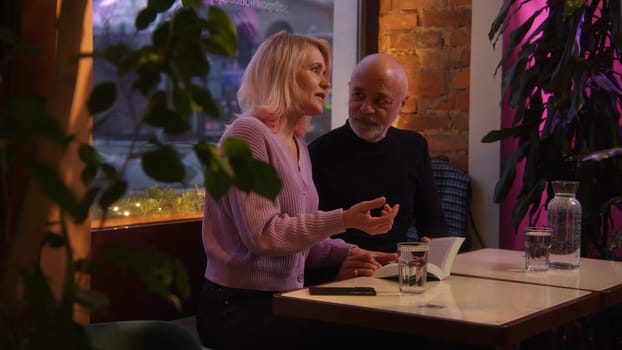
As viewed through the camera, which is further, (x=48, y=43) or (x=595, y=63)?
(x=595, y=63)

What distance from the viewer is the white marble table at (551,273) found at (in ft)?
7.75

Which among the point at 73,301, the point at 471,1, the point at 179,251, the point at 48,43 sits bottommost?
the point at 179,251

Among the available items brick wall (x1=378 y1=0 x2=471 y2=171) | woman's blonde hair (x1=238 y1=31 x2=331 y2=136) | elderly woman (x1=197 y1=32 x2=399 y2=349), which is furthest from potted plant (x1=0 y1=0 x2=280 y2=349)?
brick wall (x1=378 y1=0 x2=471 y2=171)

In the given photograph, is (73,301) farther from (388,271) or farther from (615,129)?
(615,129)

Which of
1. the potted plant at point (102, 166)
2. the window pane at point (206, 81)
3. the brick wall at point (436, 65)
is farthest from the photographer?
the brick wall at point (436, 65)

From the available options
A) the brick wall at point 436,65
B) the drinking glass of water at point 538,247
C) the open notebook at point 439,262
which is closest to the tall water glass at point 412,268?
the open notebook at point 439,262

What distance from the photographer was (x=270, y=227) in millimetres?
2539

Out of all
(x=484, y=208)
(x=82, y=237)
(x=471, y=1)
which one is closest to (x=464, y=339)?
(x=82, y=237)

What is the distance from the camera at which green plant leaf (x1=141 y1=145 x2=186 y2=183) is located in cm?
58

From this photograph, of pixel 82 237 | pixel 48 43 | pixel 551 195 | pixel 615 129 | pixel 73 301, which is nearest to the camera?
pixel 73 301

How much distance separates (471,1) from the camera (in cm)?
444

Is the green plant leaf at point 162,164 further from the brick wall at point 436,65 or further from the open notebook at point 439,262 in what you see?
the brick wall at point 436,65

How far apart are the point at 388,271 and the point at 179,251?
1179 millimetres

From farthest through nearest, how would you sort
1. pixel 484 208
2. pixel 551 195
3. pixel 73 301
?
pixel 484 208 → pixel 551 195 → pixel 73 301
